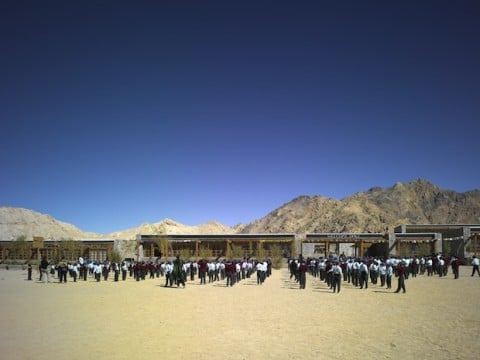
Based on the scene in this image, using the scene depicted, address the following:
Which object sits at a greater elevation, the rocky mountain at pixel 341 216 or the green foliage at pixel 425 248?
the rocky mountain at pixel 341 216

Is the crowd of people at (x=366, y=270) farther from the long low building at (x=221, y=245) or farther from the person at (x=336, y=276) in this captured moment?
the long low building at (x=221, y=245)

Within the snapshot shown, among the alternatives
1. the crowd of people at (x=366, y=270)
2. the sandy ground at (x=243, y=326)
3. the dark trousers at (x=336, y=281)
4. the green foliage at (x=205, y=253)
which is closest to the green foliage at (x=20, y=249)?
the green foliage at (x=205, y=253)

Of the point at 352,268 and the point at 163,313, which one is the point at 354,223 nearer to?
the point at 352,268

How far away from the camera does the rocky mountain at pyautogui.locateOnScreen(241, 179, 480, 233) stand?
11881 cm

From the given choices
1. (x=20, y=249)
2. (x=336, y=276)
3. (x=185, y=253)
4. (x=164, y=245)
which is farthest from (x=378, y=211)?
(x=336, y=276)

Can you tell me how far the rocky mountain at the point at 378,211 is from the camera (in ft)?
390

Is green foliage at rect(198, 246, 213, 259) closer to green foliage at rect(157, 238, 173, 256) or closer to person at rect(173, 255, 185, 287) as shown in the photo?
green foliage at rect(157, 238, 173, 256)

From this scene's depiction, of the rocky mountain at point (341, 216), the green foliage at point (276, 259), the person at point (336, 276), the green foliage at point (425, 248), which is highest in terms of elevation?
the rocky mountain at point (341, 216)

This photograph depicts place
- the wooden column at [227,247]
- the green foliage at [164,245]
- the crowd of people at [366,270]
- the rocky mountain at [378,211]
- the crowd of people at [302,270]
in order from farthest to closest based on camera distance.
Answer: the rocky mountain at [378,211] → the green foliage at [164,245] → the wooden column at [227,247] → the crowd of people at [302,270] → the crowd of people at [366,270]

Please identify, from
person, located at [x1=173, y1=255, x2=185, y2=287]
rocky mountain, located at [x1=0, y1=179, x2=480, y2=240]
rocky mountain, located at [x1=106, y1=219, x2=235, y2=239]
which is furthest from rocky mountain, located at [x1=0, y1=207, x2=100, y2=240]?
person, located at [x1=173, y1=255, x2=185, y2=287]

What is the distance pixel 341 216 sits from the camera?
12206 centimetres

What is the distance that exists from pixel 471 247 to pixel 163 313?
48.2 meters

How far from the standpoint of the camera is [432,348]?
9.63 meters

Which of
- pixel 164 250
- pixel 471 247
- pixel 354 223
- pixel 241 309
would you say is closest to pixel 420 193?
pixel 354 223
